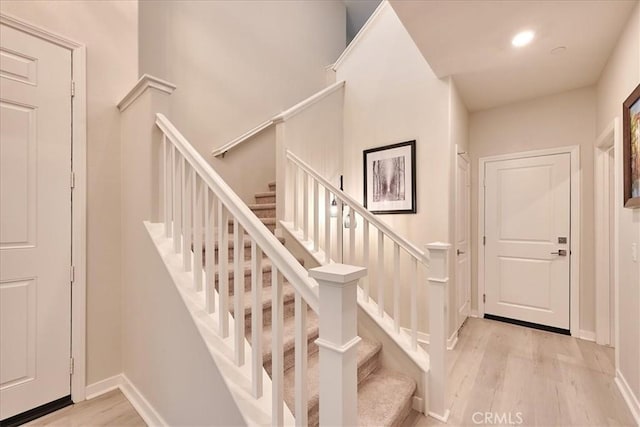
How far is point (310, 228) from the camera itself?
3055 mm

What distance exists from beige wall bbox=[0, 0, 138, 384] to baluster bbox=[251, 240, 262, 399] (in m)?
1.52

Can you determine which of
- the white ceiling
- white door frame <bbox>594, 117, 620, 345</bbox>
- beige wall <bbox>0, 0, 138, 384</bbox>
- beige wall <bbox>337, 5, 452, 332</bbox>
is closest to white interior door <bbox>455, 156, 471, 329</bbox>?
beige wall <bbox>337, 5, 452, 332</bbox>

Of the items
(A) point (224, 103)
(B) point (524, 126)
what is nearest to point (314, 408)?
(A) point (224, 103)

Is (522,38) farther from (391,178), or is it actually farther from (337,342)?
(337,342)

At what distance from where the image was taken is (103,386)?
206 cm

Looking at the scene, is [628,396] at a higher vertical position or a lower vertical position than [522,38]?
lower

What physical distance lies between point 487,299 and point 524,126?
2077 millimetres

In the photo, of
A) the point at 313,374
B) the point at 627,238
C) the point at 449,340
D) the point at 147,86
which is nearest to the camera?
the point at 313,374

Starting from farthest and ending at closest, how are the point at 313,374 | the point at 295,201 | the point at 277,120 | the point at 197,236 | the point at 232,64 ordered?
the point at 232,64 < the point at 277,120 < the point at 295,201 < the point at 313,374 < the point at 197,236

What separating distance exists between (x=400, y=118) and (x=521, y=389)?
8.66ft

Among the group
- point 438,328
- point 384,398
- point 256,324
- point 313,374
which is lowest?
point 384,398

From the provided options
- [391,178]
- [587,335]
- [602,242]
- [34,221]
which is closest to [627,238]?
[602,242]

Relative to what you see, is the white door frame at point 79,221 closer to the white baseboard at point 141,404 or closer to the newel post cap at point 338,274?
the white baseboard at point 141,404

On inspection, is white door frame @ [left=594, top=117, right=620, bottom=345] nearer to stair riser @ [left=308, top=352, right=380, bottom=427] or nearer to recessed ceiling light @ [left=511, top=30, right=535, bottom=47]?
recessed ceiling light @ [left=511, top=30, right=535, bottom=47]
